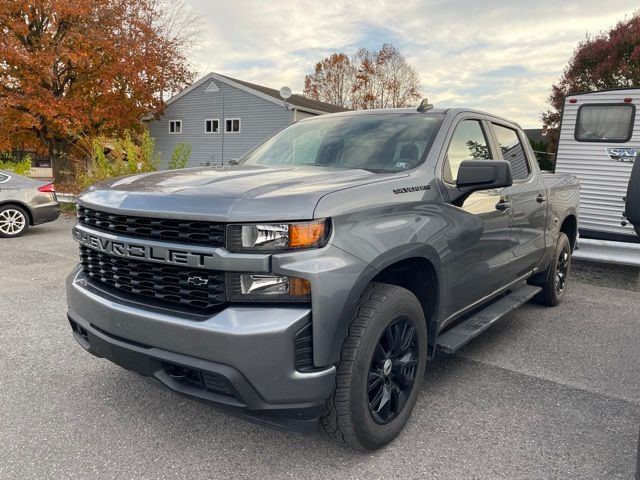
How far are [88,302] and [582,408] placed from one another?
3046mm

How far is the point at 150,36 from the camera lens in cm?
2264

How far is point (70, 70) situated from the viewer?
2020cm

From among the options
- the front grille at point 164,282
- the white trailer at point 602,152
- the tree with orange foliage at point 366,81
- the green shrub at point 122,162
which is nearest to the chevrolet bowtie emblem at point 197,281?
the front grille at point 164,282

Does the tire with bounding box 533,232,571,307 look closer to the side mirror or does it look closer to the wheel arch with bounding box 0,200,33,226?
the side mirror

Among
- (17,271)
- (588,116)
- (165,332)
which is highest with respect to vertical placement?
(588,116)

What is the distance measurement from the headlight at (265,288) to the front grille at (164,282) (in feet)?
0.20

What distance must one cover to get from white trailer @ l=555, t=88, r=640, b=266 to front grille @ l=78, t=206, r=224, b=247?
7.86 m

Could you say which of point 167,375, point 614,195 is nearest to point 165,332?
point 167,375

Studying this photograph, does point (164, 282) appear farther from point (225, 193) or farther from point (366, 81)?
point (366, 81)

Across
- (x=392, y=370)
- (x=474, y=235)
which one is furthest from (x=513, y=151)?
(x=392, y=370)

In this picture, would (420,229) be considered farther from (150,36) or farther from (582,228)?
(150,36)

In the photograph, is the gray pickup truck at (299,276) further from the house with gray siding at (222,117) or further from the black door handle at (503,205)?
the house with gray siding at (222,117)

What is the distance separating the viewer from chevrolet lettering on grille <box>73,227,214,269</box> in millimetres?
2178

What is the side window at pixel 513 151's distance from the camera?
414 centimetres
